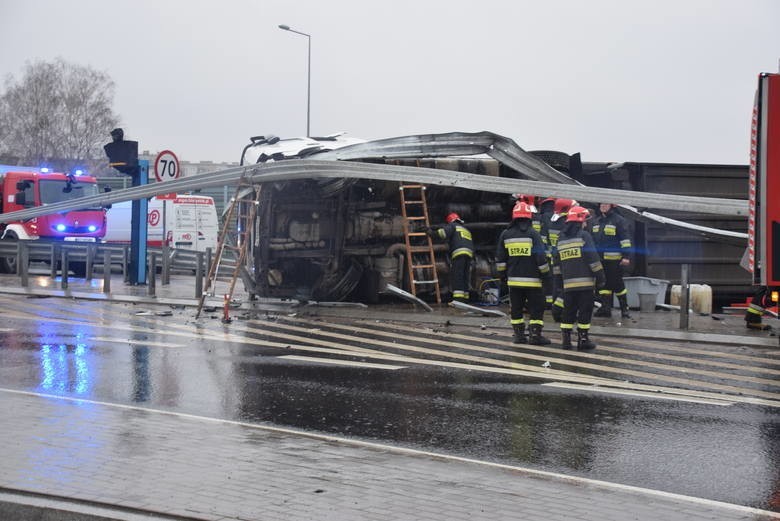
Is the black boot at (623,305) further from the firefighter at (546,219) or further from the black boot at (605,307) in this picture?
the firefighter at (546,219)

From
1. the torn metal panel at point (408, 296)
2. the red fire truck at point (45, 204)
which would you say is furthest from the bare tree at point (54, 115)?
the torn metal panel at point (408, 296)

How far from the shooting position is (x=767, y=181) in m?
8.96

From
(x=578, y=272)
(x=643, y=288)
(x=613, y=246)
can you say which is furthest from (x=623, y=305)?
(x=578, y=272)

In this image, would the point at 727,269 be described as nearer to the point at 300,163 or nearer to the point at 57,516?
the point at 300,163

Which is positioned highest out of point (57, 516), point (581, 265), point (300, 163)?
point (300, 163)

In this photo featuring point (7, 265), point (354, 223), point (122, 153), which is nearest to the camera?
point (354, 223)

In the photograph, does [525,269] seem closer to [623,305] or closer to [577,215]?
[577,215]

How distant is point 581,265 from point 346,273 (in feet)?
21.1

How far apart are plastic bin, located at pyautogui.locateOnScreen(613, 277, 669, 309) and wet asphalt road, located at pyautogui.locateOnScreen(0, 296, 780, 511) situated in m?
4.16

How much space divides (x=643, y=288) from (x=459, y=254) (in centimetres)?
331

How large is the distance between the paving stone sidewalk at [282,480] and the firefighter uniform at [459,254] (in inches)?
377

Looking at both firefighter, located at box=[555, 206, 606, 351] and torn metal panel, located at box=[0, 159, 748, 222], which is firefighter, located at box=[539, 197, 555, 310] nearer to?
torn metal panel, located at box=[0, 159, 748, 222]

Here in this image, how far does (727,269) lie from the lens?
19.3 m

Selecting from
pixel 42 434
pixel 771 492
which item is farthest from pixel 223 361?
pixel 771 492
